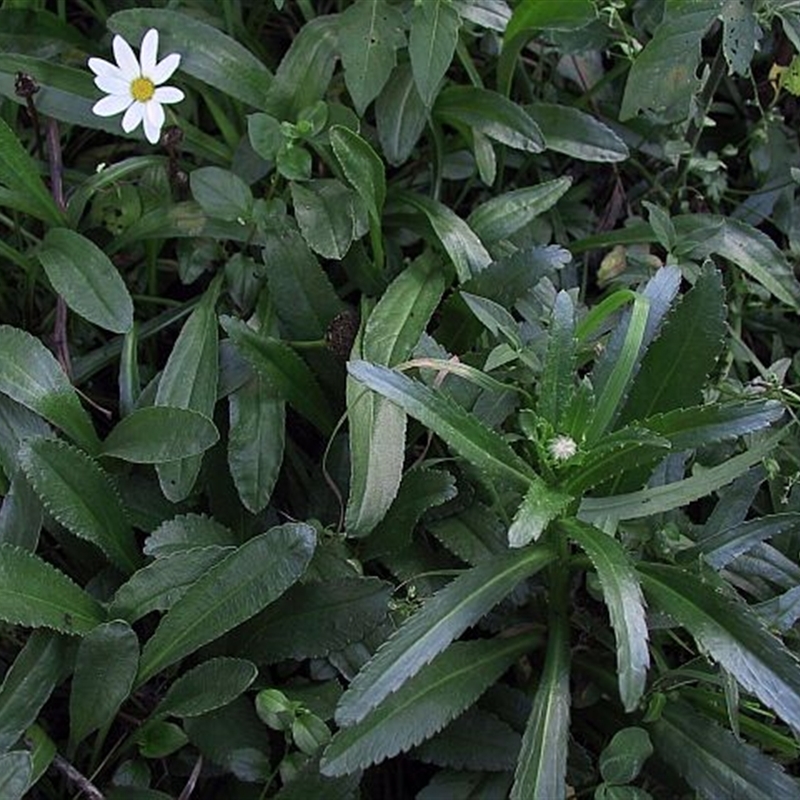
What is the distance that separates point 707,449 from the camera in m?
1.97

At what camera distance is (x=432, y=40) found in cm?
198

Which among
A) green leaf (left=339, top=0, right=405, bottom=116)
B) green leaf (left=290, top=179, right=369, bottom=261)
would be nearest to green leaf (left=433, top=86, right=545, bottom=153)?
green leaf (left=339, top=0, right=405, bottom=116)

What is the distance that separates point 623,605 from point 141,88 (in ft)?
3.70

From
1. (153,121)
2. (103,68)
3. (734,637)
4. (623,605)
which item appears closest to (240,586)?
(623,605)

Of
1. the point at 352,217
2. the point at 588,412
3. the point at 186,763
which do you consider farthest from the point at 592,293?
the point at 186,763

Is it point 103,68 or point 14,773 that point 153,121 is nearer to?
point 103,68

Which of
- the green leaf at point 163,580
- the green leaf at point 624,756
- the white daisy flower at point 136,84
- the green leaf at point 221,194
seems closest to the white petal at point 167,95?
the white daisy flower at point 136,84

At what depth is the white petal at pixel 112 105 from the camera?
197 centimetres

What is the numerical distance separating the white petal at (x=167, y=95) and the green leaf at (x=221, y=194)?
123 millimetres

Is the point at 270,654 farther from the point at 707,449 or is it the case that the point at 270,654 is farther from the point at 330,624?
the point at 707,449

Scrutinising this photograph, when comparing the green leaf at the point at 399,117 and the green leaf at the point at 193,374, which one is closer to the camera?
the green leaf at the point at 193,374

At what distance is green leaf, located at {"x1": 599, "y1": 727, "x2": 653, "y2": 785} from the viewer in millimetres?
1621

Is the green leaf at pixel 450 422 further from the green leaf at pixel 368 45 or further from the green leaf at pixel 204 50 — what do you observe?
the green leaf at pixel 204 50

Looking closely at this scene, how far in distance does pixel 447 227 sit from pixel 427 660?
815 mm
